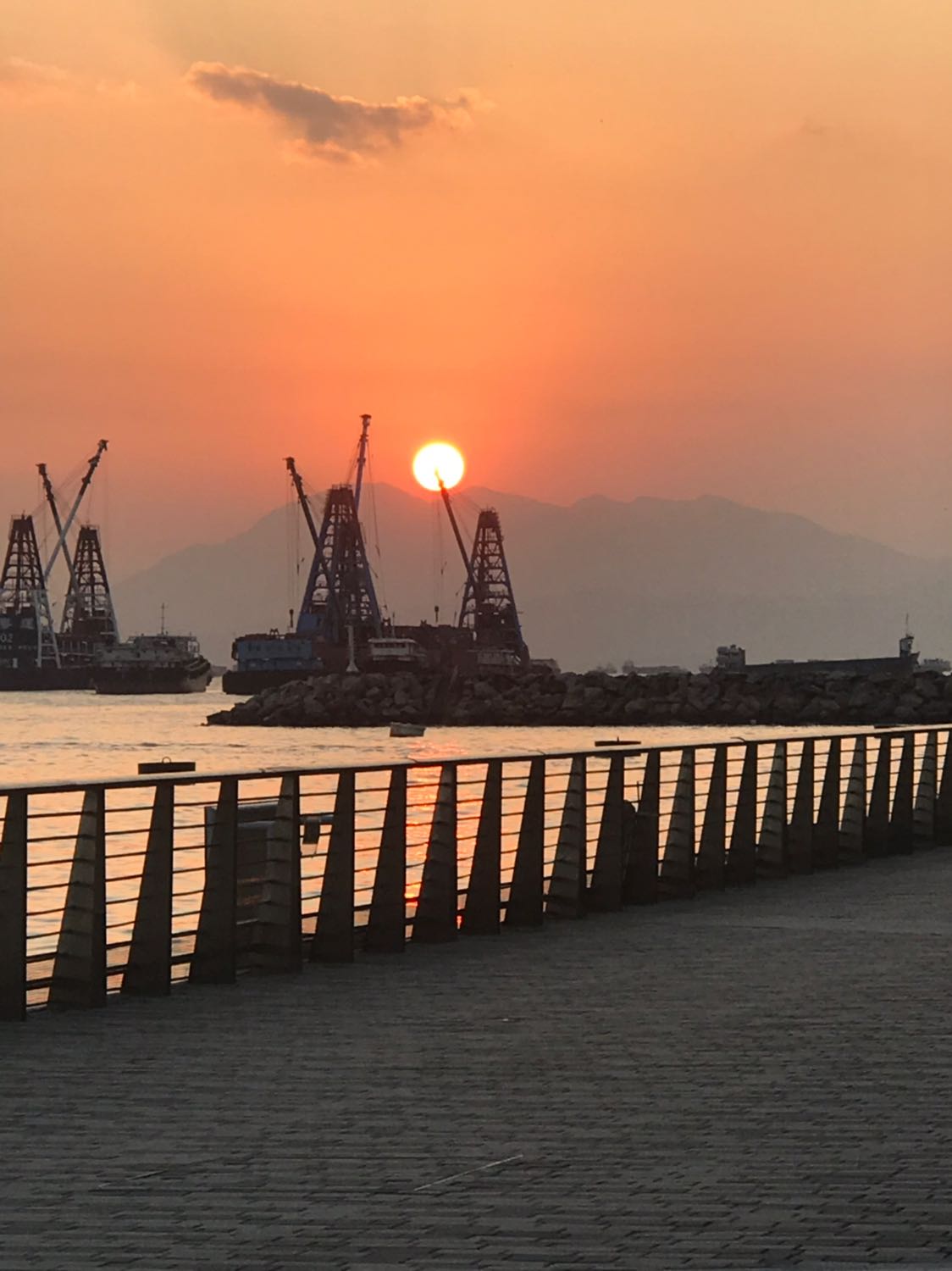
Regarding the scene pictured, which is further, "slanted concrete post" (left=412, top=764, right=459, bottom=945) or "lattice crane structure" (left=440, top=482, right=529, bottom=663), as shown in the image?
"lattice crane structure" (left=440, top=482, right=529, bottom=663)

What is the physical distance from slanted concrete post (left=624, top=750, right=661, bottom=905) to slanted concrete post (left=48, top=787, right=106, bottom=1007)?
5475 millimetres

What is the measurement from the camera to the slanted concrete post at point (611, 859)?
13.3 meters

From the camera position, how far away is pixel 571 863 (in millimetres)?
12805

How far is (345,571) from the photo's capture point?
17188 centimetres

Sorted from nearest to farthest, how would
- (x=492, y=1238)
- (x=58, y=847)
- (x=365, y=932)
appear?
(x=492, y=1238) < (x=365, y=932) < (x=58, y=847)

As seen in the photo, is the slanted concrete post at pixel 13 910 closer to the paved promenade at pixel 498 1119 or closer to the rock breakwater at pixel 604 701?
the paved promenade at pixel 498 1119

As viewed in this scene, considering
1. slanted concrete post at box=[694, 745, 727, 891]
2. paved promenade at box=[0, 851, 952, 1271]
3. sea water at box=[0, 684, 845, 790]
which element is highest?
slanted concrete post at box=[694, 745, 727, 891]

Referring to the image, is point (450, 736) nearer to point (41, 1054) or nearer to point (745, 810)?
point (745, 810)

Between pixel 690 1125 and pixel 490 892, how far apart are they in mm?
5650

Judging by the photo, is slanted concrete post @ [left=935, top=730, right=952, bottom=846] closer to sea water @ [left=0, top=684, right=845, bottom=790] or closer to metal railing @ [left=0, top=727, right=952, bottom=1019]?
metal railing @ [left=0, top=727, right=952, bottom=1019]

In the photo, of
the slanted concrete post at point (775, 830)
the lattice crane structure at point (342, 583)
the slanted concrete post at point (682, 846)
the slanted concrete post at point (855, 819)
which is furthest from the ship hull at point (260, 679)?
the slanted concrete post at point (682, 846)

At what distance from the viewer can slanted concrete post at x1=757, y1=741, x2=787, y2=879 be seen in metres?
15.9

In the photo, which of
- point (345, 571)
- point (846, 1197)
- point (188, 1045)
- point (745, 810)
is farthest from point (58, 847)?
point (345, 571)

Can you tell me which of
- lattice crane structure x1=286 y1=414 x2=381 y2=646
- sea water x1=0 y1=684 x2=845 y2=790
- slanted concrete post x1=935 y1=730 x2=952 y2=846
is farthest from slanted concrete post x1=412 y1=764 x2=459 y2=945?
lattice crane structure x1=286 y1=414 x2=381 y2=646
